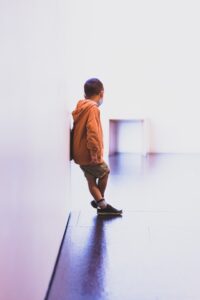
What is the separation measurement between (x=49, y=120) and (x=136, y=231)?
35.9 inches

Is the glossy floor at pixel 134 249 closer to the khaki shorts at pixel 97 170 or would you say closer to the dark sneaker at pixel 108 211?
the dark sneaker at pixel 108 211

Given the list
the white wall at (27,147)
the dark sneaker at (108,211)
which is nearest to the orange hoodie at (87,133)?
the dark sneaker at (108,211)

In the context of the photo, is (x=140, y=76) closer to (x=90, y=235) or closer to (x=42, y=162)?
(x=90, y=235)

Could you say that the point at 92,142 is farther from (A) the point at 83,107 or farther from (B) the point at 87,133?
(A) the point at 83,107

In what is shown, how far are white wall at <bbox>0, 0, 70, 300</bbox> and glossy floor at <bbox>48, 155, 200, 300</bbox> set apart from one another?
17 cm

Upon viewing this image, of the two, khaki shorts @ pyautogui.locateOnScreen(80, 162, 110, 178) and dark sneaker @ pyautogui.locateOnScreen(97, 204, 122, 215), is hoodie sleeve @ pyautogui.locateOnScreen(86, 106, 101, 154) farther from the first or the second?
dark sneaker @ pyautogui.locateOnScreen(97, 204, 122, 215)

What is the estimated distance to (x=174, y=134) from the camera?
5.96 metres

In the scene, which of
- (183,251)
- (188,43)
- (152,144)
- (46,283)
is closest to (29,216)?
(46,283)

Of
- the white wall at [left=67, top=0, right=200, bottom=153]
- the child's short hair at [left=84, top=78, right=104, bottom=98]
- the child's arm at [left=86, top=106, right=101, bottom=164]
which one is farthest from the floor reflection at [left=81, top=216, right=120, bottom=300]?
the white wall at [left=67, top=0, right=200, bottom=153]

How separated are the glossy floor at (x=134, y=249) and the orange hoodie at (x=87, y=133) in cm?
41

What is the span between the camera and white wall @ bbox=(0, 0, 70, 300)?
702mm

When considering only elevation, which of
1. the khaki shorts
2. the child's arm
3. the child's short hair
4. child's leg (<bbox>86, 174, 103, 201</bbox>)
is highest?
the child's short hair

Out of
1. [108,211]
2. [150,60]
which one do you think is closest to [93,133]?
[108,211]

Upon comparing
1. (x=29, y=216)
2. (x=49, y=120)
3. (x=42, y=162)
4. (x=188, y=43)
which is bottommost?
(x=29, y=216)
